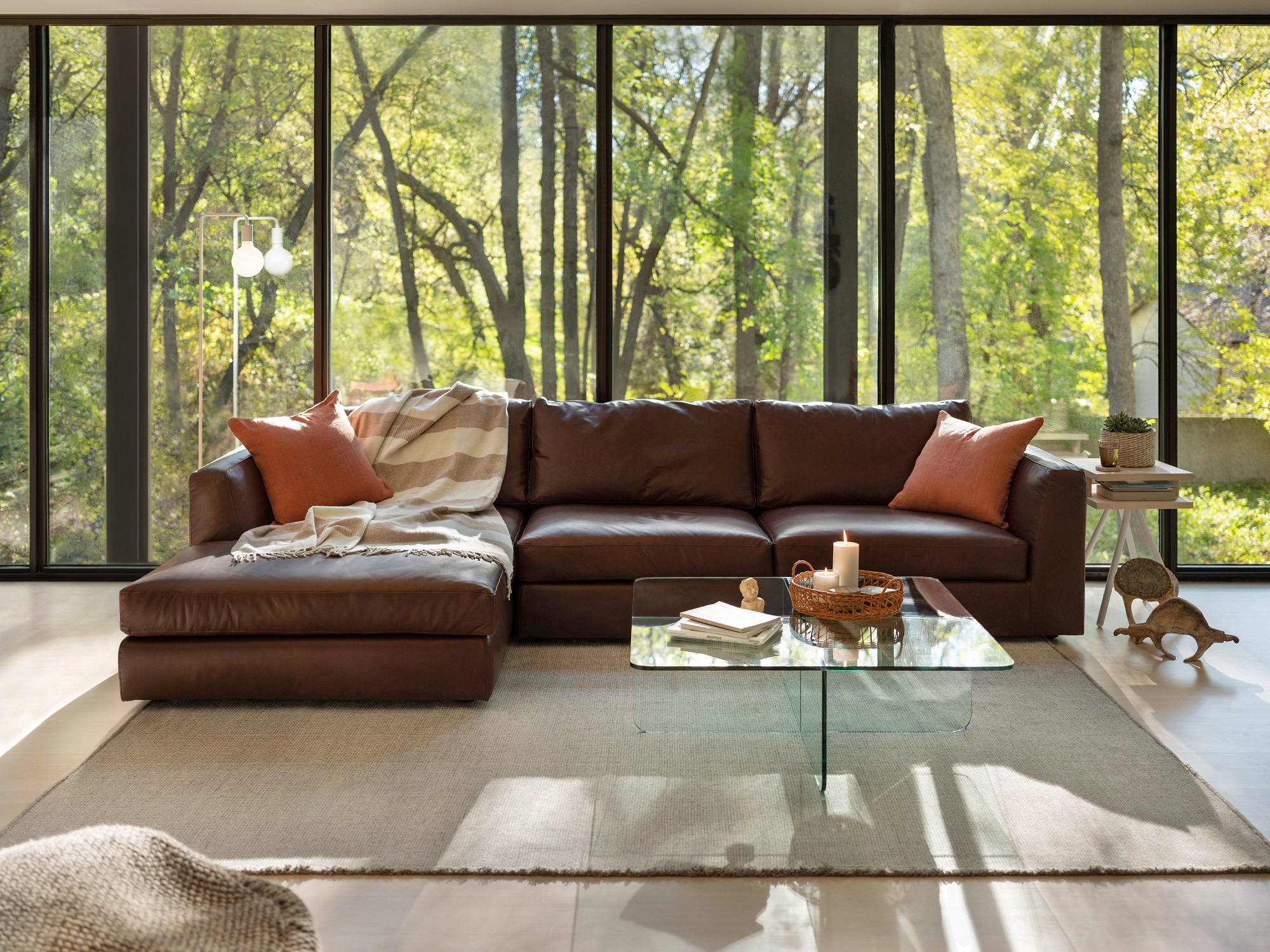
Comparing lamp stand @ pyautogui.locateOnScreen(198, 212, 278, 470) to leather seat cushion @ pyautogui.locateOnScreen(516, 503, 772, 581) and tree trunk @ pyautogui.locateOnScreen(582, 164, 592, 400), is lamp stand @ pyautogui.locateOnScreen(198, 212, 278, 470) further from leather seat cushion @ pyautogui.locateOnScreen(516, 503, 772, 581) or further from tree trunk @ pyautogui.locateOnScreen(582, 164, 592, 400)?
leather seat cushion @ pyautogui.locateOnScreen(516, 503, 772, 581)

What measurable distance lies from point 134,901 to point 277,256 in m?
3.84

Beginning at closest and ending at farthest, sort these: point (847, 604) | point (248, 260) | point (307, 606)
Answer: point (847, 604) → point (307, 606) → point (248, 260)

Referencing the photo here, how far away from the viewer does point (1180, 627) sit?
3.63 metres

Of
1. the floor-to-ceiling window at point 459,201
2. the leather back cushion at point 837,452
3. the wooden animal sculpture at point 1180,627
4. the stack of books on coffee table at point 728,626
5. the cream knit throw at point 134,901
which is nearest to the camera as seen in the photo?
the cream knit throw at point 134,901

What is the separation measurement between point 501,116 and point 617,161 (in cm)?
52

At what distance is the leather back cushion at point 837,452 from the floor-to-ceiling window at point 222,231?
2020mm

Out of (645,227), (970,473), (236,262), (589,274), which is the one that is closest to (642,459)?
(589,274)

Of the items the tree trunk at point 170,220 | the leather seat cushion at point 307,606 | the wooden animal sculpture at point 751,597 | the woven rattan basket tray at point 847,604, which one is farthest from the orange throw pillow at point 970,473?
the tree trunk at point 170,220

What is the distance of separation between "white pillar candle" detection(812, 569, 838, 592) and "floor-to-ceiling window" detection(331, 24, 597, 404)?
7.20ft

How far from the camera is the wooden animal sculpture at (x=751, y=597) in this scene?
2938 mm

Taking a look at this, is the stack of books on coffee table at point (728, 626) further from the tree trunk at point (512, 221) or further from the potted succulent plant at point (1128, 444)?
the tree trunk at point (512, 221)

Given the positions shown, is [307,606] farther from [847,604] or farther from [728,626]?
[847,604]

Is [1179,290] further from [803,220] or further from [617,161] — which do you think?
[617,161]

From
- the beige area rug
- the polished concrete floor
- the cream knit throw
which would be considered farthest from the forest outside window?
the cream knit throw
